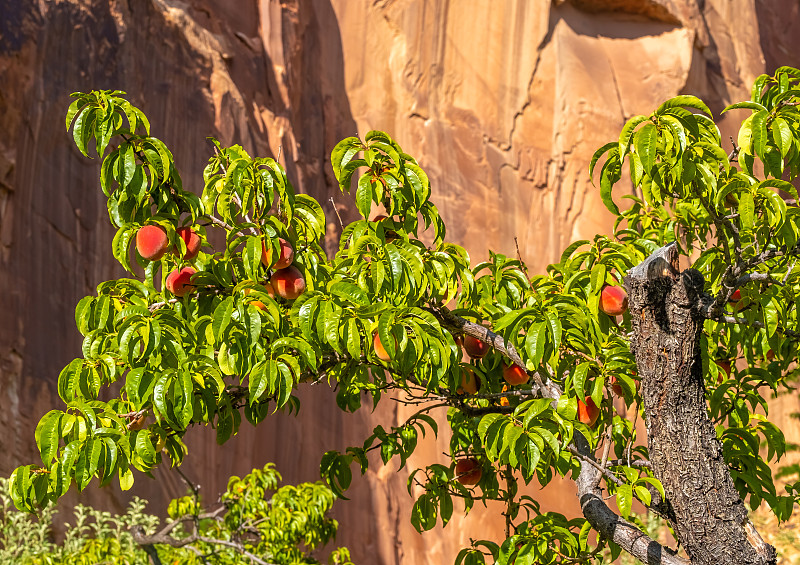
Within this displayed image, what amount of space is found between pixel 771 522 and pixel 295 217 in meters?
8.21

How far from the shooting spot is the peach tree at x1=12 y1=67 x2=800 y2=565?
1.79 m

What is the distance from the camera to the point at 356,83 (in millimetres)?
7938

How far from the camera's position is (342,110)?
778 centimetres

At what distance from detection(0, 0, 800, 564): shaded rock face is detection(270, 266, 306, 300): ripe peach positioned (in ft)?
11.1

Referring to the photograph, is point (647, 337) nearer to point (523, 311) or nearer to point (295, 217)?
point (523, 311)

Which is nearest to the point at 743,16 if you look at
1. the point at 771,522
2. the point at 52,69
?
the point at 771,522

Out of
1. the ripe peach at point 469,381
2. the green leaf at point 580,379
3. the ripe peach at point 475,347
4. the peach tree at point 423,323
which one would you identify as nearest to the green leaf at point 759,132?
the peach tree at point 423,323

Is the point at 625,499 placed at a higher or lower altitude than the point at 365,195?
lower

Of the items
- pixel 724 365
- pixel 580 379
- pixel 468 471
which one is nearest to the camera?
pixel 580 379

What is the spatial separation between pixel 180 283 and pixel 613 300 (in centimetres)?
115

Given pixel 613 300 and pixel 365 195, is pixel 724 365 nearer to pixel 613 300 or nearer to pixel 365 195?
pixel 613 300

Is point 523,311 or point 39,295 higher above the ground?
point 39,295

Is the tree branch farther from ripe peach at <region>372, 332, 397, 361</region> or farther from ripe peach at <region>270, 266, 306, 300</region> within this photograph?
ripe peach at <region>270, 266, 306, 300</region>

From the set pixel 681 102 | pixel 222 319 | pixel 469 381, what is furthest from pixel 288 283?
pixel 681 102
